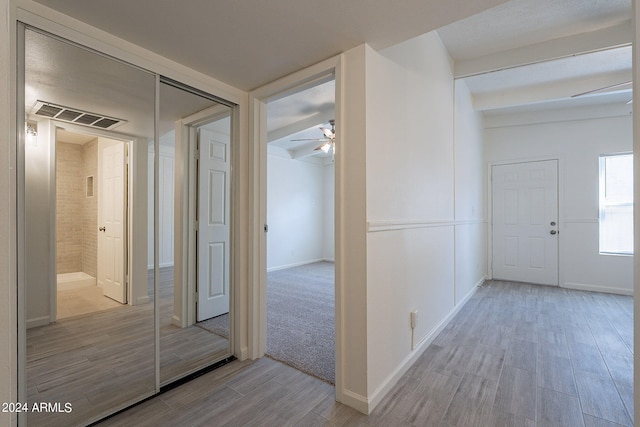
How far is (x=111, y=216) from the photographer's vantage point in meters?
1.89

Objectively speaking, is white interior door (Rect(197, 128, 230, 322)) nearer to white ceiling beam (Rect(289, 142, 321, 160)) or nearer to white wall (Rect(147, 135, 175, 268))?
white wall (Rect(147, 135, 175, 268))

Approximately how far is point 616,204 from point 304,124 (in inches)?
208

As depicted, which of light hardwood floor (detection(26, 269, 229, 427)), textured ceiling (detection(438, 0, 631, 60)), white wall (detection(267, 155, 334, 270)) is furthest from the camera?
white wall (detection(267, 155, 334, 270))

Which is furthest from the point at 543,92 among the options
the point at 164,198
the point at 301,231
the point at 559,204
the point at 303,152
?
the point at 301,231

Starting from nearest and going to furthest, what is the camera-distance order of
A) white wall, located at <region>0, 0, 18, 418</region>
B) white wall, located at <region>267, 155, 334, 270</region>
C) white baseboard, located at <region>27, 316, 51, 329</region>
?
white wall, located at <region>0, 0, 18, 418</region> < white baseboard, located at <region>27, 316, 51, 329</region> < white wall, located at <region>267, 155, 334, 270</region>

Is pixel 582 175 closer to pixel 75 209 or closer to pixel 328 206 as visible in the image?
pixel 328 206

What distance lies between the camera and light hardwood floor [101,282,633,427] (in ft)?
5.47

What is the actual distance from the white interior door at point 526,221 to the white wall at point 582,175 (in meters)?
0.13

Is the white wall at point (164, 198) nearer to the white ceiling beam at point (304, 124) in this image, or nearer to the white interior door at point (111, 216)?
the white interior door at point (111, 216)

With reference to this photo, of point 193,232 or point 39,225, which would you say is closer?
point 39,225

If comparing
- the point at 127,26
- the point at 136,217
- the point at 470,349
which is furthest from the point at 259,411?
the point at 127,26

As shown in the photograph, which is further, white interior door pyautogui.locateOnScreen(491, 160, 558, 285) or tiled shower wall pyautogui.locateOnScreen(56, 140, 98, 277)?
white interior door pyautogui.locateOnScreen(491, 160, 558, 285)

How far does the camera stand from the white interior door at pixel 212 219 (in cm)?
242

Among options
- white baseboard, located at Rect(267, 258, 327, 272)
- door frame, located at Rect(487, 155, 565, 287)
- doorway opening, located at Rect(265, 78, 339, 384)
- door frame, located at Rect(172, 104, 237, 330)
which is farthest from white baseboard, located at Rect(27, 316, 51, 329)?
door frame, located at Rect(487, 155, 565, 287)
